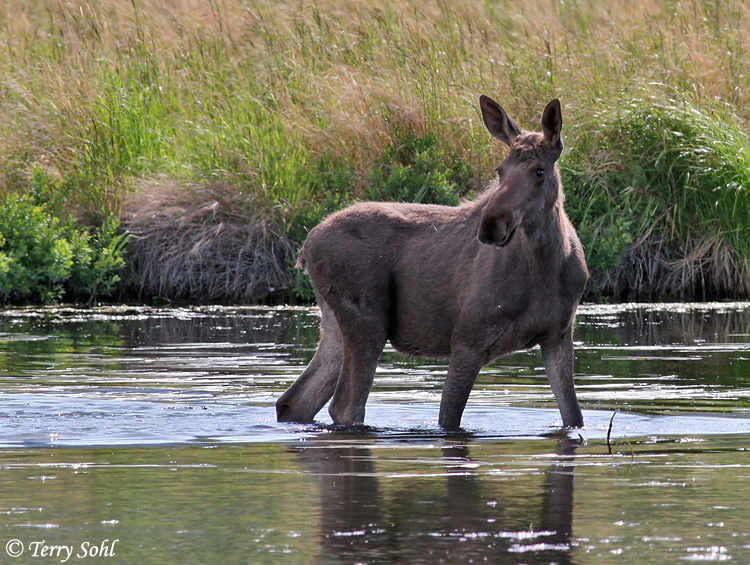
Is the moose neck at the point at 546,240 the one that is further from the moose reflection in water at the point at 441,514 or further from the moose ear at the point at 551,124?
the moose reflection in water at the point at 441,514

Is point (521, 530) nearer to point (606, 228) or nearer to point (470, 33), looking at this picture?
point (606, 228)

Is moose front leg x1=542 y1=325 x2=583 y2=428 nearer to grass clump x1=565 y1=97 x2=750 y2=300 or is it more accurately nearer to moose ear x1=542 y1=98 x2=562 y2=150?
moose ear x1=542 y1=98 x2=562 y2=150

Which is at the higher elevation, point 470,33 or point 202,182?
point 470,33

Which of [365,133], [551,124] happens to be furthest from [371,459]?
[365,133]

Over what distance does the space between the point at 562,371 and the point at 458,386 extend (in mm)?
578

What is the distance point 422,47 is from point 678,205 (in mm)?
4290

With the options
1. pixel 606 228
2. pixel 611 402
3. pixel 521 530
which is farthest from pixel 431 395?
pixel 606 228

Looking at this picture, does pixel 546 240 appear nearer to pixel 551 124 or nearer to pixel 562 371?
pixel 551 124

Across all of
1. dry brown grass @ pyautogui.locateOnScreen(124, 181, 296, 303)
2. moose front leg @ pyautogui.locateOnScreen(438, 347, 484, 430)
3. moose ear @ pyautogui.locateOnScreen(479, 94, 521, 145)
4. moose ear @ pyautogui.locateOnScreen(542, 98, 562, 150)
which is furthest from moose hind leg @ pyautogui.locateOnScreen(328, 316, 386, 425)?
dry brown grass @ pyautogui.locateOnScreen(124, 181, 296, 303)

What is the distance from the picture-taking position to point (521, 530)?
488 cm

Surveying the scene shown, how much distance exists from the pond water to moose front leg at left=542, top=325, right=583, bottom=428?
15 centimetres

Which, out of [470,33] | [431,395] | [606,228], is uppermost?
[470,33]

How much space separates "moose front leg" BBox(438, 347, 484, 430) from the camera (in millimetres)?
7879

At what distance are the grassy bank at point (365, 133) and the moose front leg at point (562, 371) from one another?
657 centimetres
